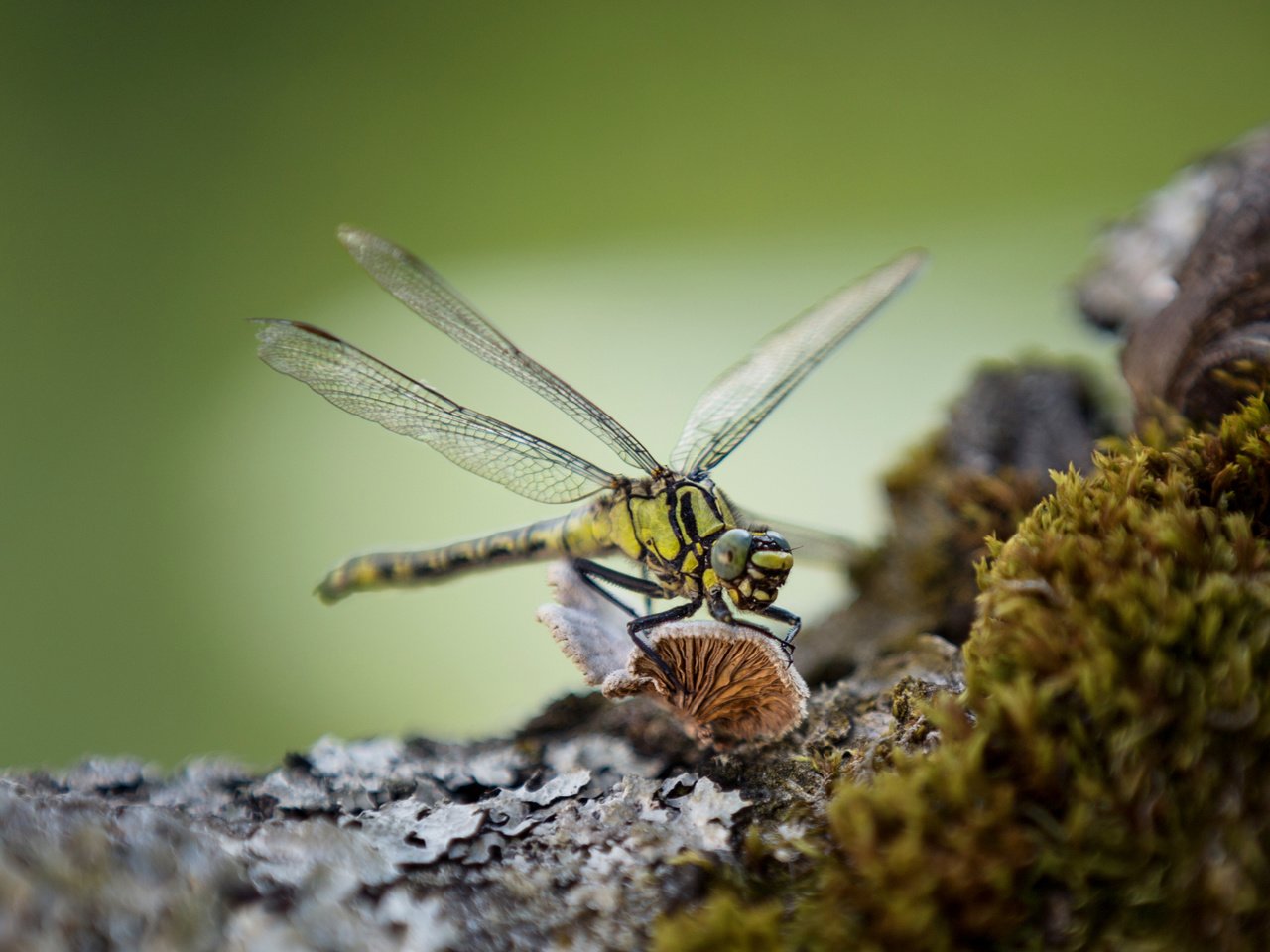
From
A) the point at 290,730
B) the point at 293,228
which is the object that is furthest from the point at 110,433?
the point at 290,730

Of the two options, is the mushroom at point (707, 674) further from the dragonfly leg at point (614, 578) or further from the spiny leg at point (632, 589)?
the dragonfly leg at point (614, 578)

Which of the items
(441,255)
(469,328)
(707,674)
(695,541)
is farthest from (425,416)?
(441,255)

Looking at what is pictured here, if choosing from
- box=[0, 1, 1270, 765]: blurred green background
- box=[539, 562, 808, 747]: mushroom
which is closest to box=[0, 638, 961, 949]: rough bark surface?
box=[539, 562, 808, 747]: mushroom

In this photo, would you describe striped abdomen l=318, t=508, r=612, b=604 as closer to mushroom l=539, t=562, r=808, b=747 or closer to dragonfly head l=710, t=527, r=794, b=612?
dragonfly head l=710, t=527, r=794, b=612

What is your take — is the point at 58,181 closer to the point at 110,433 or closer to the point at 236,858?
the point at 110,433

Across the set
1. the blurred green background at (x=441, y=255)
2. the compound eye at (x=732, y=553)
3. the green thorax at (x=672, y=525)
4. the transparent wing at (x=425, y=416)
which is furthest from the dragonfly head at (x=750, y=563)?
the blurred green background at (x=441, y=255)

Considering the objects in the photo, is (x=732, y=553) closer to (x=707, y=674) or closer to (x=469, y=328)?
(x=707, y=674)
